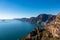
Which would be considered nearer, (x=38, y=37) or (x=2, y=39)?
(x=38, y=37)

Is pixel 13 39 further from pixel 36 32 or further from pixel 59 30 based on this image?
pixel 59 30

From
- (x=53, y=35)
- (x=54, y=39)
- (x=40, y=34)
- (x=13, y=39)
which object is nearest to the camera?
(x=54, y=39)

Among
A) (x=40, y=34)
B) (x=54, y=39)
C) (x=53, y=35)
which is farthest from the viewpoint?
(x=40, y=34)

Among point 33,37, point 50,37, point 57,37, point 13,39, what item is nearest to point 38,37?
point 33,37

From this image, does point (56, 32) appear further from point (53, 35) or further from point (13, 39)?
point (13, 39)

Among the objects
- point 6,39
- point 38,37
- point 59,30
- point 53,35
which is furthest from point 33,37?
point 6,39

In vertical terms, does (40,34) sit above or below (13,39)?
above

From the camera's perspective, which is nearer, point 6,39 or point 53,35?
point 53,35

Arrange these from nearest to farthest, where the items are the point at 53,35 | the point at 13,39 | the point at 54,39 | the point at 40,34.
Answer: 1. the point at 54,39
2. the point at 53,35
3. the point at 40,34
4. the point at 13,39

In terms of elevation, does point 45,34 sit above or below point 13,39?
above
